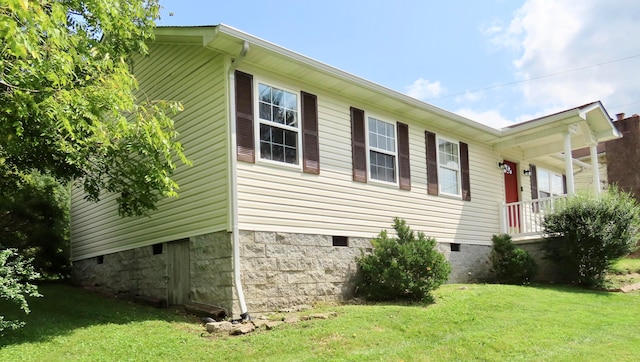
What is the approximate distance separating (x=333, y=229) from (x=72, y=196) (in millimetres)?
9387

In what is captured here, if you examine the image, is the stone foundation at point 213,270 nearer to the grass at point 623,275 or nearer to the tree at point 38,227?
the tree at point 38,227

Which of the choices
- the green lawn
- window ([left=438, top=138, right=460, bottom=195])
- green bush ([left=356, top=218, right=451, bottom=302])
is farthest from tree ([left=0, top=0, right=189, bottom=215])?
window ([left=438, top=138, right=460, bottom=195])

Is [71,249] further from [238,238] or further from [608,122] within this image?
[608,122]

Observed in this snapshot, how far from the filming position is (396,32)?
581 inches

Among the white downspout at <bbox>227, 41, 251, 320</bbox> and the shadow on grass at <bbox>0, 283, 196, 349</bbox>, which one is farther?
the white downspout at <bbox>227, 41, 251, 320</bbox>

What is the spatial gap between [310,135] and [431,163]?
12.8 ft

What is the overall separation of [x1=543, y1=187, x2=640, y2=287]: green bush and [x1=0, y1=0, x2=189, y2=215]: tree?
347 inches

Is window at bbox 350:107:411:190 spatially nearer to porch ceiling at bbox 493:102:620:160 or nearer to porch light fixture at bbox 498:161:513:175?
porch ceiling at bbox 493:102:620:160

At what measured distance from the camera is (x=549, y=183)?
17.6 meters

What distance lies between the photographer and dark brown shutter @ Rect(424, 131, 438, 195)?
1205 cm

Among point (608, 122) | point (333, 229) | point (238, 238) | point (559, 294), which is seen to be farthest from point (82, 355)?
point (608, 122)

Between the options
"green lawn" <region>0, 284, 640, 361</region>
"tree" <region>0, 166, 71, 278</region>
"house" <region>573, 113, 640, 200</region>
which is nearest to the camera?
"green lawn" <region>0, 284, 640, 361</region>

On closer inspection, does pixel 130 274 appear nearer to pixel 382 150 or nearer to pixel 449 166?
pixel 382 150

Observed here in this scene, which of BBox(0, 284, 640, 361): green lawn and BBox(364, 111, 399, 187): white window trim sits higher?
BBox(364, 111, 399, 187): white window trim
